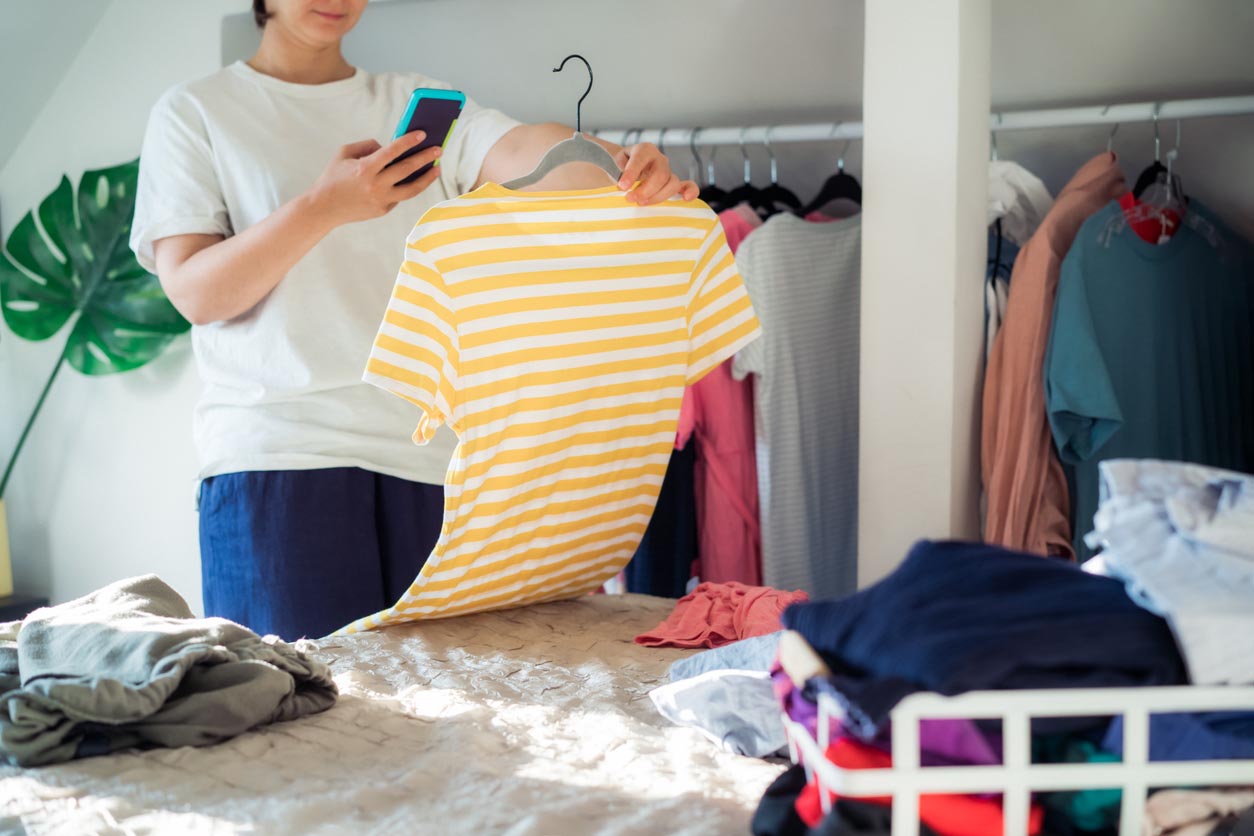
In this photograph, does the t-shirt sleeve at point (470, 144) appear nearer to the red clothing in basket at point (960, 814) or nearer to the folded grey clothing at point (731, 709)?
the folded grey clothing at point (731, 709)

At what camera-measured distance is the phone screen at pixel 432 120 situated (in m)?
1.24

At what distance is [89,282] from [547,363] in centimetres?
192

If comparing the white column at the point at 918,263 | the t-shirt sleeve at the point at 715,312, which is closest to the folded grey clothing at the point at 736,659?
the t-shirt sleeve at the point at 715,312

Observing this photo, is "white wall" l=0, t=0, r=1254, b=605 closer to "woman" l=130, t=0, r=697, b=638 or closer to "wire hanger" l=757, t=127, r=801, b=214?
"wire hanger" l=757, t=127, r=801, b=214

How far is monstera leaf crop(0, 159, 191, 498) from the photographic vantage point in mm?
2787

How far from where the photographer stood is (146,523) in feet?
9.62

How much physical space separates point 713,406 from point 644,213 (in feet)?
2.52

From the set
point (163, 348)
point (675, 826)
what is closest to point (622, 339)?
point (675, 826)

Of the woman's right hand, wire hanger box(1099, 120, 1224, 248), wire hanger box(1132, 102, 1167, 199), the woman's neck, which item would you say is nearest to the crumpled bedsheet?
the woman's right hand

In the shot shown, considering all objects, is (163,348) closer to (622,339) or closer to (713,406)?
(713,406)

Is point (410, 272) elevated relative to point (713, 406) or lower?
elevated

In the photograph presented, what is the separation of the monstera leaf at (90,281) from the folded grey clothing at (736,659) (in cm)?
203

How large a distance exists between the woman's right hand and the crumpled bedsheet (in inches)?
19.2

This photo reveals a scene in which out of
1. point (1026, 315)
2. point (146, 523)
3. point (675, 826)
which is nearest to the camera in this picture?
point (675, 826)
